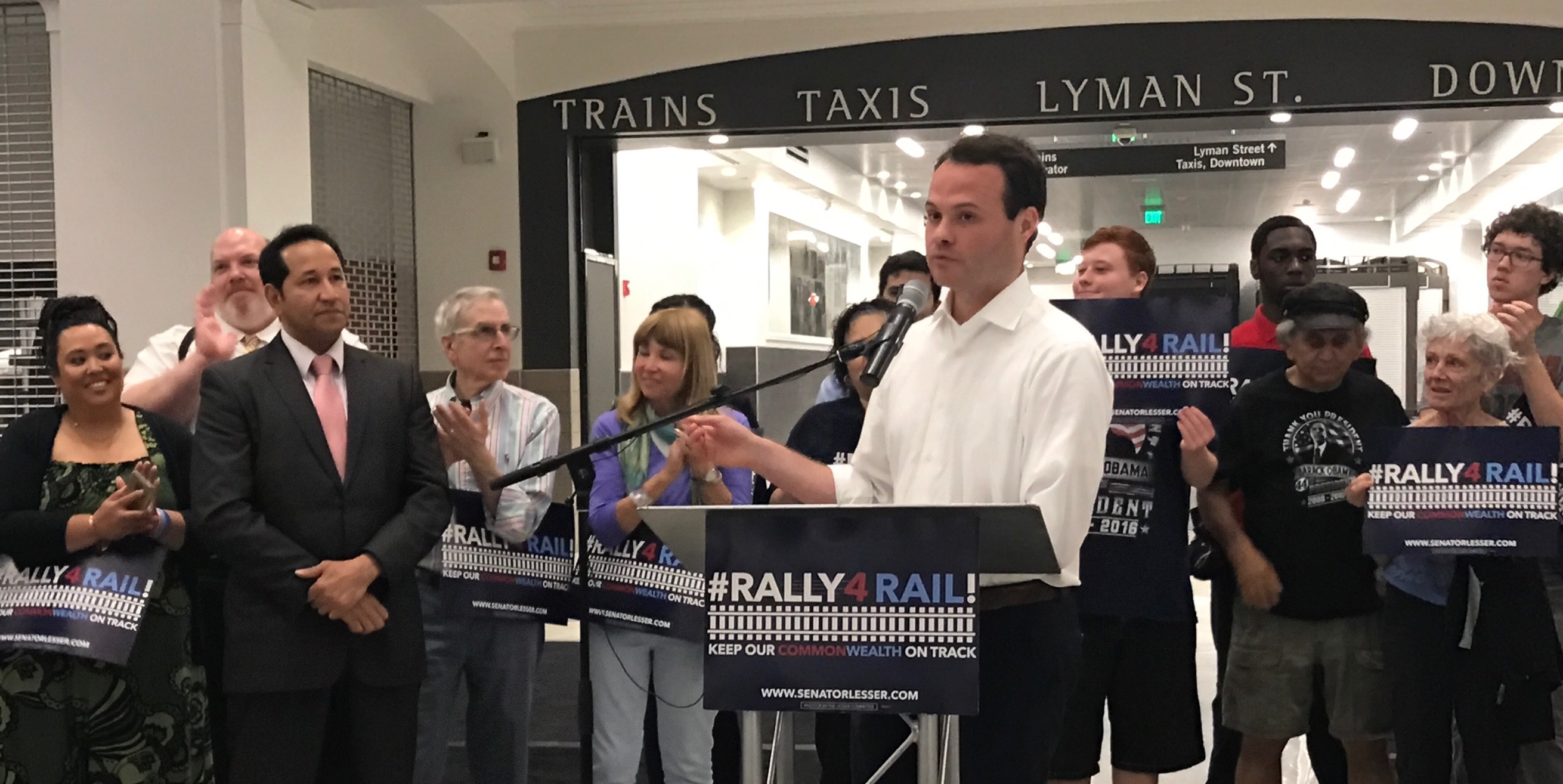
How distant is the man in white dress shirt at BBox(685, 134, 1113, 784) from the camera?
86.3 inches

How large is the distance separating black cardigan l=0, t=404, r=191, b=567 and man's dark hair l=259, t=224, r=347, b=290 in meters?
0.53

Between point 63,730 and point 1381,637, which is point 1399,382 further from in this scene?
point 63,730

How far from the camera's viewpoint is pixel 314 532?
317cm

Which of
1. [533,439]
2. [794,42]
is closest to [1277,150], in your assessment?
[794,42]

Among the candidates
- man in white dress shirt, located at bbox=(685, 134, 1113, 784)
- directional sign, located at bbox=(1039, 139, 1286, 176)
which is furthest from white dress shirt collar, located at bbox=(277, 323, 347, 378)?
directional sign, located at bbox=(1039, 139, 1286, 176)

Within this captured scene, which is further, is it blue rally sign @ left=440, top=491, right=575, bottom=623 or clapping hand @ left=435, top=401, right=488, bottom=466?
blue rally sign @ left=440, top=491, right=575, bottom=623

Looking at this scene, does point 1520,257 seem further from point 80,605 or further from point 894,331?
point 80,605

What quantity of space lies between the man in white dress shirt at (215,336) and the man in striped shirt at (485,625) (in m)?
0.35

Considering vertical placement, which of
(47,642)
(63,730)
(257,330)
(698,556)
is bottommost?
(63,730)

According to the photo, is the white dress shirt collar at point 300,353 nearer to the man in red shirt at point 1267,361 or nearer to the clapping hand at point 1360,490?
the man in red shirt at point 1267,361

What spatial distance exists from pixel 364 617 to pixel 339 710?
0.90ft

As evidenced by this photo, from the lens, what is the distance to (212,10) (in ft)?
20.4

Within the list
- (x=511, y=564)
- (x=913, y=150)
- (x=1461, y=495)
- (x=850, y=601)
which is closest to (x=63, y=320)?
(x=511, y=564)

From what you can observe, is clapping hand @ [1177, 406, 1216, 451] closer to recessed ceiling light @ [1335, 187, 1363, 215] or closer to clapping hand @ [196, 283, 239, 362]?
clapping hand @ [196, 283, 239, 362]
